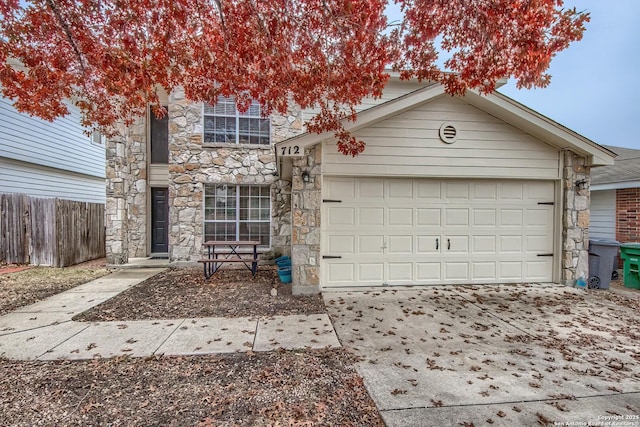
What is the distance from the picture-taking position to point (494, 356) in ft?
11.8

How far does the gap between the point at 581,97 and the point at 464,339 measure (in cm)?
12270

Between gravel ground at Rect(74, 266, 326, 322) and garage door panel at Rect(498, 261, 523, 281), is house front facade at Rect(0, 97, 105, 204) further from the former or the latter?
garage door panel at Rect(498, 261, 523, 281)

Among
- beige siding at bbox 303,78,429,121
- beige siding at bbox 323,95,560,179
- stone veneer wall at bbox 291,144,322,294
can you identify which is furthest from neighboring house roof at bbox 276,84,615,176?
beige siding at bbox 303,78,429,121

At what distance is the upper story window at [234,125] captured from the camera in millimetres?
8547

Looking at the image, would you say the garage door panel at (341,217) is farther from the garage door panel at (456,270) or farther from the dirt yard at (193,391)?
the dirt yard at (193,391)

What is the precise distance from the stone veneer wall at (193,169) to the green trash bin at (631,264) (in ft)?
28.9

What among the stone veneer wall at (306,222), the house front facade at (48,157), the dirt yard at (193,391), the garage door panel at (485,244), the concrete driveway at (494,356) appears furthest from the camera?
the house front facade at (48,157)

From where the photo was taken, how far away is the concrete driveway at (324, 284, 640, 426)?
8.71 ft

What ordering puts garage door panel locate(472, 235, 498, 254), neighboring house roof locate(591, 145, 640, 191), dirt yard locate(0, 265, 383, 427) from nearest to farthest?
dirt yard locate(0, 265, 383, 427) → garage door panel locate(472, 235, 498, 254) → neighboring house roof locate(591, 145, 640, 191)

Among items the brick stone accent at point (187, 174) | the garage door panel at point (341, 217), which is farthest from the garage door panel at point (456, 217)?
the brick stone accent at point (187, 174)

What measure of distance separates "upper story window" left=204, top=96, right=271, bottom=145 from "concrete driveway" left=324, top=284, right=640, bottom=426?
5.24 metres

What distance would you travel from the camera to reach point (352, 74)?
609 centimetres

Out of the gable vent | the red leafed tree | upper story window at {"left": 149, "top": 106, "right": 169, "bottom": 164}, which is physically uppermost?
the red leafed tree

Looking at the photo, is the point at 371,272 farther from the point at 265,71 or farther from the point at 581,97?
the point at 581,97
